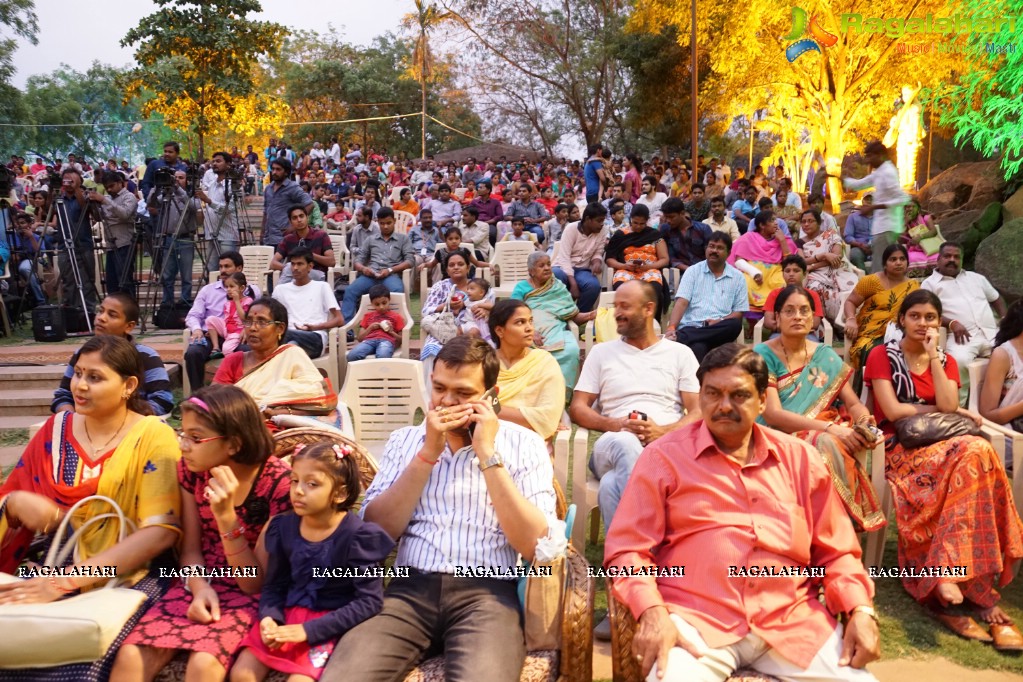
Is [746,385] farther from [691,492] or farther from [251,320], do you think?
[251,320]

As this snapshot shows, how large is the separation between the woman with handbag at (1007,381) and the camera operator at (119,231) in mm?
7545

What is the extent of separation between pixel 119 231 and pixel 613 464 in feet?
23.4

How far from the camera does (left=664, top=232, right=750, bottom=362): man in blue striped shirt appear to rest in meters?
6.29

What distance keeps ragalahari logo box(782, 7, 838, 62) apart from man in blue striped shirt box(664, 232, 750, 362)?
13300 millimetres

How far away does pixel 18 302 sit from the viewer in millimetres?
9469

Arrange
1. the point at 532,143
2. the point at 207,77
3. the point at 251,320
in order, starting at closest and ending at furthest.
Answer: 1. the point at 251,320
2. the point at 207,77
3. the point at 532,143

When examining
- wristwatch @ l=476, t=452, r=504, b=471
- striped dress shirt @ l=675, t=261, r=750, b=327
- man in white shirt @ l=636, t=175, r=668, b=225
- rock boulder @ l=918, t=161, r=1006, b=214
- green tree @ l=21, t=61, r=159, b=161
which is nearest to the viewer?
wristwatch @ l=476, t=452, r=504, b=471

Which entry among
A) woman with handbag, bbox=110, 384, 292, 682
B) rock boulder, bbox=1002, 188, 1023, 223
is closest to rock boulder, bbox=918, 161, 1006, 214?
rock boulder, bbox=1002, 188, 1023, 223

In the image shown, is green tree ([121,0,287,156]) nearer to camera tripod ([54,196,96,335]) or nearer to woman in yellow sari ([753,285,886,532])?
camera tripod ([54,196,96,335])

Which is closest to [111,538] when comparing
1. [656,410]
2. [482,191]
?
[656,410]

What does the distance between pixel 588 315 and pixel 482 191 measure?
18.9 ft

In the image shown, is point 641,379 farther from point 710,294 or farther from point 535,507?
point 710,294

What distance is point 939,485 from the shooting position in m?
3.50

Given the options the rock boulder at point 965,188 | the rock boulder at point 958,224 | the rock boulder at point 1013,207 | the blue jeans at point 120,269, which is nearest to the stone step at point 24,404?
the blue jeans at point 120,269
